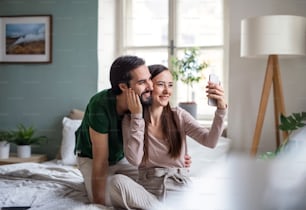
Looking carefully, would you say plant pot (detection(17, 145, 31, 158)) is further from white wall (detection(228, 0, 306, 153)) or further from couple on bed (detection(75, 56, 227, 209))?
white wall (detection(228, 0, 306, 153))

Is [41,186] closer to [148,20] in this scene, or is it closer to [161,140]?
[161,140]

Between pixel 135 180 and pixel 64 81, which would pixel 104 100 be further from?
pixel 64 81

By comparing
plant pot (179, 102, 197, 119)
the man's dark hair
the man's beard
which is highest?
the man's dark hair

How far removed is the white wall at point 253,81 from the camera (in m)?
0.72

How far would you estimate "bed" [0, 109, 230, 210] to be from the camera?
51 centimetres

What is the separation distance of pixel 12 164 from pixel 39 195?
7.4 inches

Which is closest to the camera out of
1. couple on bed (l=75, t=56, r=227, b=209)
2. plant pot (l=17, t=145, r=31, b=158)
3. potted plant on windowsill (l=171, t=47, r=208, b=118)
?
couple on bed (l=75, t=56, r=227, b=209)

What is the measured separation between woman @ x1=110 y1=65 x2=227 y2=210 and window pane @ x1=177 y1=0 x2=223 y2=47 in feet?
0.66

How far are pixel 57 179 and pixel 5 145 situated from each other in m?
0.18

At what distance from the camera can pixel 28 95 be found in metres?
0.73

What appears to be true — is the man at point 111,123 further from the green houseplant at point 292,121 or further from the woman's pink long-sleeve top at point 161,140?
the green houseplant at point 292,121

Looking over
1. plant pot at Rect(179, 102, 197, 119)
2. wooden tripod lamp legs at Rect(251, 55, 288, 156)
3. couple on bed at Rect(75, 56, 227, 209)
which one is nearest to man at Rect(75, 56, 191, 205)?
couple on bed at Rect(75, 56, 227, 209)

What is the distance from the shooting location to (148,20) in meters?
0.70

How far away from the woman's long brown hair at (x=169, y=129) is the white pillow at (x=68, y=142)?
19 cm
